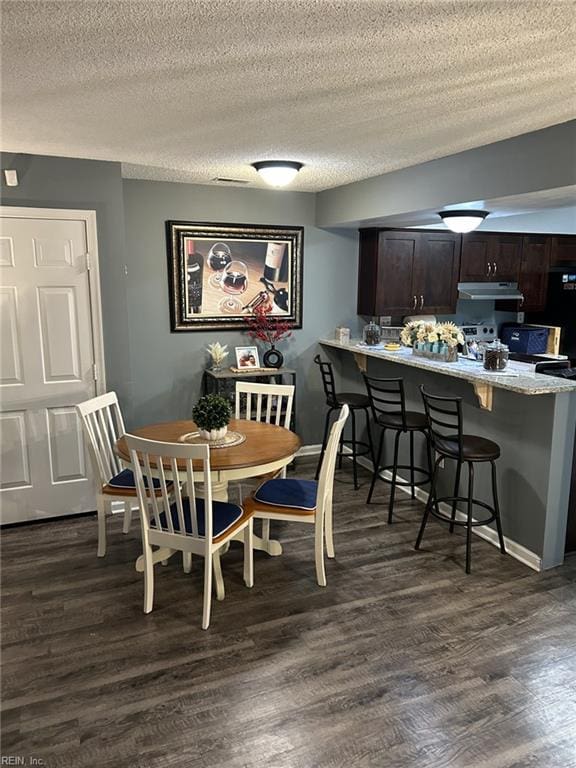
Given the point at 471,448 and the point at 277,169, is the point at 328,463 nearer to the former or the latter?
the point at 471,448

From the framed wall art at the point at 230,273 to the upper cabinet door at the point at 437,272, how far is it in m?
1.20

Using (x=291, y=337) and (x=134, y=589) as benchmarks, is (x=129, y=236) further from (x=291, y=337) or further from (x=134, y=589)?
(x=134, y=589)

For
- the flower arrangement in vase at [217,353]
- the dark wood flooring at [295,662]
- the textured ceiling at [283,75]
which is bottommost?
the dark wood flooring at [295,662]

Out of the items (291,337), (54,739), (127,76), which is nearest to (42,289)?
(127,76)

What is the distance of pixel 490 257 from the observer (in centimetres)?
568

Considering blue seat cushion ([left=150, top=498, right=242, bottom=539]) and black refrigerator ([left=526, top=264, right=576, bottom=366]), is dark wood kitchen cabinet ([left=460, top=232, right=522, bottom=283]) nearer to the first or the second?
black refrigerator ([left=526, top=264, right=576, bottom=366])

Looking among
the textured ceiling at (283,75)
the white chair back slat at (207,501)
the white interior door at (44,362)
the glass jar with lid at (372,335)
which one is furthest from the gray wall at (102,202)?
the glass jar with lid at (372,335)

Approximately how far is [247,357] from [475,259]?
2.59 metres

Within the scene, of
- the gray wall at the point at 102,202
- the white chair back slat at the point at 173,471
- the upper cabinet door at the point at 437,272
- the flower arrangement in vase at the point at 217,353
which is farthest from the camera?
the upper cabinet door at the point at 437,272

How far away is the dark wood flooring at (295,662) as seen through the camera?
2.09m

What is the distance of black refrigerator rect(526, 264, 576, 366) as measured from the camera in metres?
5.93

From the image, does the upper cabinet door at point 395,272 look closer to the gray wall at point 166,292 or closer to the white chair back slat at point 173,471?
the gray wall at point 166,292

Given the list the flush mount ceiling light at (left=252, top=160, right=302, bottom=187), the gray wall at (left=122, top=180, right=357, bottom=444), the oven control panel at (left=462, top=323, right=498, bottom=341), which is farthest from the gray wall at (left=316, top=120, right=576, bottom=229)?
the oven control panel at (left=462, top=323, right=498, bottom=341)

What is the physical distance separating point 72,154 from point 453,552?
360 cm
